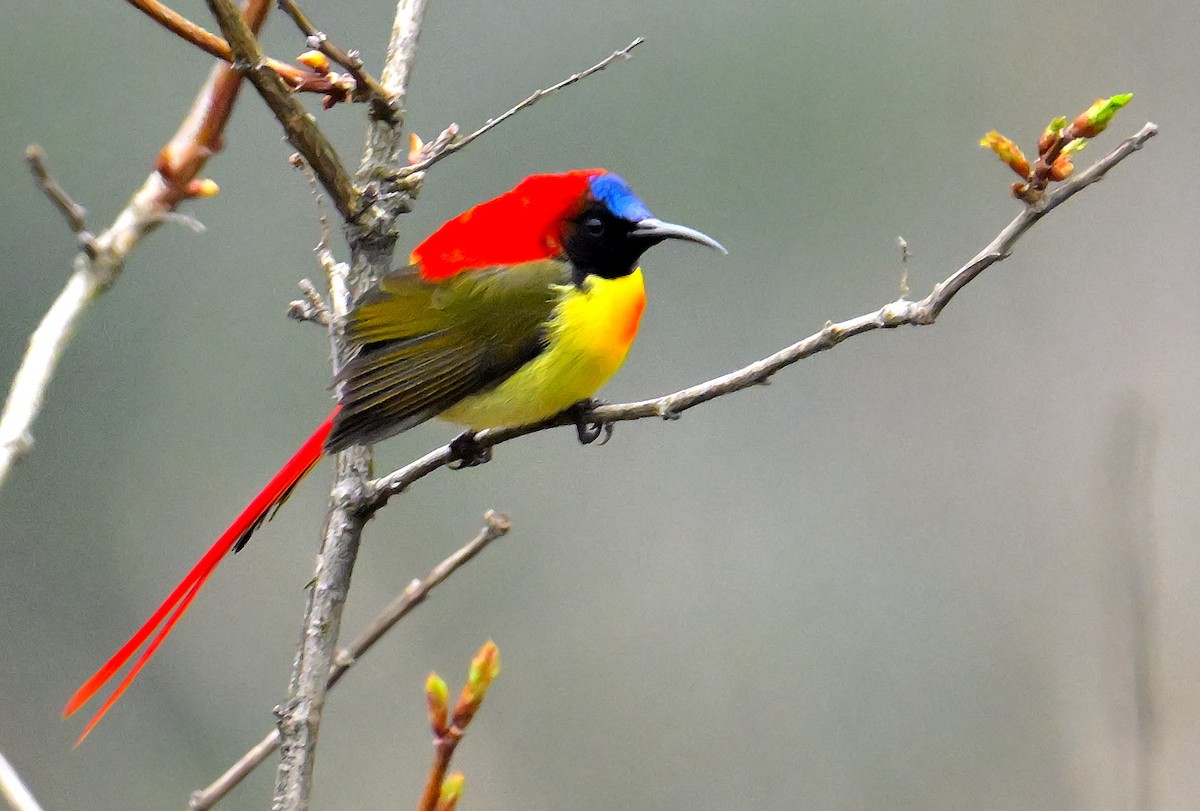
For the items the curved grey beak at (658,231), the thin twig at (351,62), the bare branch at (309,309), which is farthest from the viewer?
the curved grey beak at (658,231)

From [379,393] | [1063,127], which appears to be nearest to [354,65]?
[379,393]

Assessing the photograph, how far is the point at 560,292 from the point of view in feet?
3.91

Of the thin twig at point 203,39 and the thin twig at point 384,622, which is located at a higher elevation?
the thin twig at point 203,39

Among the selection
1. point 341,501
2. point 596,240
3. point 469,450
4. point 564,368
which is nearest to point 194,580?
point 341,501

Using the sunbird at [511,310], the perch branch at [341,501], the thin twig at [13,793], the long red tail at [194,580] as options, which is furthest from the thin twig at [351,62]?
the thin twig at [13,793]

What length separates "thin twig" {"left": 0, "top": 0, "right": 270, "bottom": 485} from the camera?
Result: 0.55m

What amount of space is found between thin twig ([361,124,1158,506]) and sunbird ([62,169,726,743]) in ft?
0.43

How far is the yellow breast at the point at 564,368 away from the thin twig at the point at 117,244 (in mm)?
576

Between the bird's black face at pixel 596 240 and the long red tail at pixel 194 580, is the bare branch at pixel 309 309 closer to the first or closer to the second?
the long red tail at pixel 194 580

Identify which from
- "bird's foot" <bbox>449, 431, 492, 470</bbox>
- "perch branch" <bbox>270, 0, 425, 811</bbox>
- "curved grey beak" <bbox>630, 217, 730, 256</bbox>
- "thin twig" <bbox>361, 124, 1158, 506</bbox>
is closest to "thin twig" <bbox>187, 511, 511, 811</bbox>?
"perch branch" <bbox>270, 0, 425, 811</bbox>

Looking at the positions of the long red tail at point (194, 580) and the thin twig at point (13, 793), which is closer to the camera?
the thin twig at point (13, 793)

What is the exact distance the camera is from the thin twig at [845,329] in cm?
69

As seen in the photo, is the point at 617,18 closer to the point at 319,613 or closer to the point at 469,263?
the point at 469,263

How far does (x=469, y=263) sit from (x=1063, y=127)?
628 millimetres
